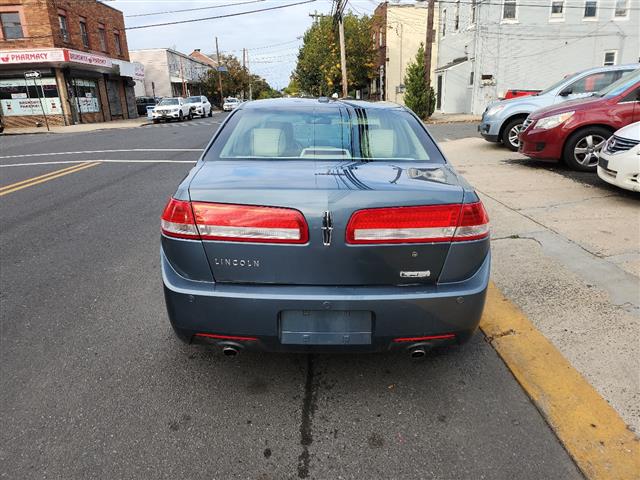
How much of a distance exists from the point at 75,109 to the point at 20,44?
14.6 ft

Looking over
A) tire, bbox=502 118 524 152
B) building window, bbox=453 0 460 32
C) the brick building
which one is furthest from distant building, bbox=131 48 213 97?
tire, bbox=502 118 524 152

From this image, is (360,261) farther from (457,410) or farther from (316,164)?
(457,410)

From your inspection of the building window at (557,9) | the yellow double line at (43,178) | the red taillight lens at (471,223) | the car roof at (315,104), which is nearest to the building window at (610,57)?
the building window at (557,9)

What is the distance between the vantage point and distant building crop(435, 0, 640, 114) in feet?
85.9

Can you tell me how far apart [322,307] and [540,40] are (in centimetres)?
2924

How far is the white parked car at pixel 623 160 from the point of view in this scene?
5.88 m

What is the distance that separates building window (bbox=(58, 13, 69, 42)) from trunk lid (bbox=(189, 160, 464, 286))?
34.1 meters

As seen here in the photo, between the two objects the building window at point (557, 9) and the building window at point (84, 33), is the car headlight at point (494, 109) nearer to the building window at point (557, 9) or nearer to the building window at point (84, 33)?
the building window at point (557, 9)

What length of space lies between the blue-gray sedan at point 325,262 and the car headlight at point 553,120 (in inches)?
273

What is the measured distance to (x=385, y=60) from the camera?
4147cm

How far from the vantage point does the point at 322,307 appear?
237 cm

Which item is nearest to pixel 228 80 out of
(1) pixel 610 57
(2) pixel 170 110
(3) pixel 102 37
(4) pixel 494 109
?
(3) pixel 102 37

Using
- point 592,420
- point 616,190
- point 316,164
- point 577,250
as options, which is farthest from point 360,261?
point 616,190

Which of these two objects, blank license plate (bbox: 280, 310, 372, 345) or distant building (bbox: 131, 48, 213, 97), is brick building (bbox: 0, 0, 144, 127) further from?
blank license plate (bbox: 280, 310, 372, 345)
